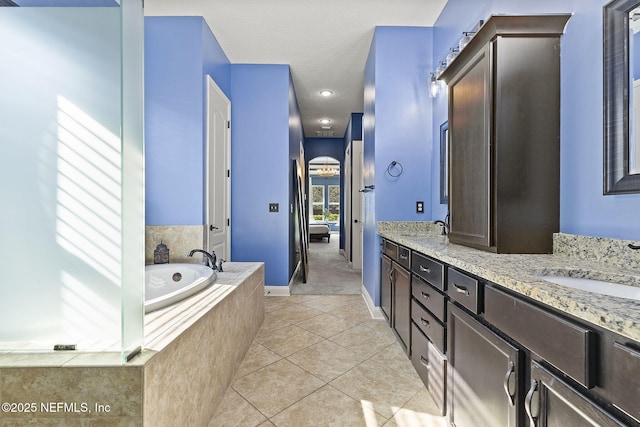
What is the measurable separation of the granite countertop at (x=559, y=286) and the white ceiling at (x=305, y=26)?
7.54 feet

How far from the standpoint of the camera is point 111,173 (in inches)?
42.5

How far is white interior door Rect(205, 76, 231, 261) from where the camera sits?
9.53ft

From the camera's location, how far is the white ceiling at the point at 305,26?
261 centimetres

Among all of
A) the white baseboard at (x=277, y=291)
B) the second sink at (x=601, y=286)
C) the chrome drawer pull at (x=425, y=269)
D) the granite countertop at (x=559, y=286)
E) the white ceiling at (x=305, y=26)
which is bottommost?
the white baseboard at (x=277, y=291)

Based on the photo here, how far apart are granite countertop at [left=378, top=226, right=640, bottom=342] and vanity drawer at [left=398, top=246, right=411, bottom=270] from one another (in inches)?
13.5

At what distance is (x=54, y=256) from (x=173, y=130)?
5.69ft

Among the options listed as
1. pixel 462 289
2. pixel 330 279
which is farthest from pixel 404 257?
pixel 330 279

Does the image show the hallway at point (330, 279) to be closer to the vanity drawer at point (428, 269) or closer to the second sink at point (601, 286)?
the vanity drawer at point (428, 269)

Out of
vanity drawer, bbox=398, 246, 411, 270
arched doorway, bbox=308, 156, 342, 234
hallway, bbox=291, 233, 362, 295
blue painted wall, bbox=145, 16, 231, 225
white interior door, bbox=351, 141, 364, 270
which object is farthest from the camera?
arched doorway, bbox=308, 156, 342, 234

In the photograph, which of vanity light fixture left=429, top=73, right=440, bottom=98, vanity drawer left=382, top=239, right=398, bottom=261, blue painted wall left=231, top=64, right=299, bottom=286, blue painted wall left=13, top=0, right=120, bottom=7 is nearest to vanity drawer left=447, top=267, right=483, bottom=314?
vanity drawer left=382, top=239, right=398, bottom=261

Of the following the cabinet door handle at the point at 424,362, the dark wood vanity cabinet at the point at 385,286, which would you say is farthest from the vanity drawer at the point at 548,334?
the dark wood vanity cabinet at the point at 385,286

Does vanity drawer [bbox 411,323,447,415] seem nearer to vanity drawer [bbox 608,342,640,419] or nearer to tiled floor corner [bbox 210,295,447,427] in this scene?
tiled floor corner [bbox 210,295,447,427]

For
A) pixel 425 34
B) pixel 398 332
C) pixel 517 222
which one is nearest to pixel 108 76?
pixel 517 222

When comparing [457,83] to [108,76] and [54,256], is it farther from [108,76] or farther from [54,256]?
[54,256]
